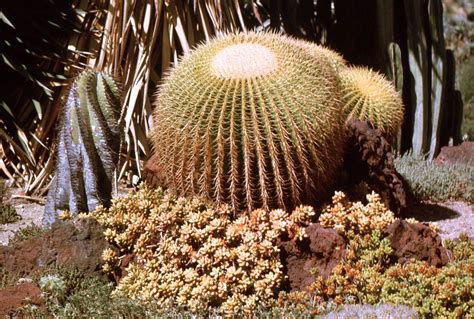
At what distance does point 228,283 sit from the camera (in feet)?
16.1

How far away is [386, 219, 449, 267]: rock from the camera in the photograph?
511cm

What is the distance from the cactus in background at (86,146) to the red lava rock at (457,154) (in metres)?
3.97

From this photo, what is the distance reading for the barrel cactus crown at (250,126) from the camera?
5.26 meters

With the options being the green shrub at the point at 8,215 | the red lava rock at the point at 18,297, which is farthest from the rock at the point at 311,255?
the green shrub at the point at 8,215

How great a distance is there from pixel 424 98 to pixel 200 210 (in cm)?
413

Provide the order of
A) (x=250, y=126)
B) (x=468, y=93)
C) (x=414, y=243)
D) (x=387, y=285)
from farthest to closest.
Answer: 1. (x=468, y=93)
2. (x=250, y=126)
3. (x=414, y=243)
4. (x=387, y=285)

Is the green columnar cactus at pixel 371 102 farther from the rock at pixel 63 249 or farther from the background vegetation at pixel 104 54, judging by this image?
the rock at pixel 63 249

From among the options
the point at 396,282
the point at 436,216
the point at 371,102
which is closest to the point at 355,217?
the point at 396,282

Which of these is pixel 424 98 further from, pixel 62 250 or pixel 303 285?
pixel 62 250

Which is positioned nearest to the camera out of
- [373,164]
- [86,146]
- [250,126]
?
[250,126]

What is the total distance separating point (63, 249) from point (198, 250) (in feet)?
3.00

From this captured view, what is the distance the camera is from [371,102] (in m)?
6.64

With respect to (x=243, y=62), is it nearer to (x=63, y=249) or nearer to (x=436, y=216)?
(x=63, y=249)

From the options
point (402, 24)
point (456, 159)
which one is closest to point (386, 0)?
point (402, 24)
